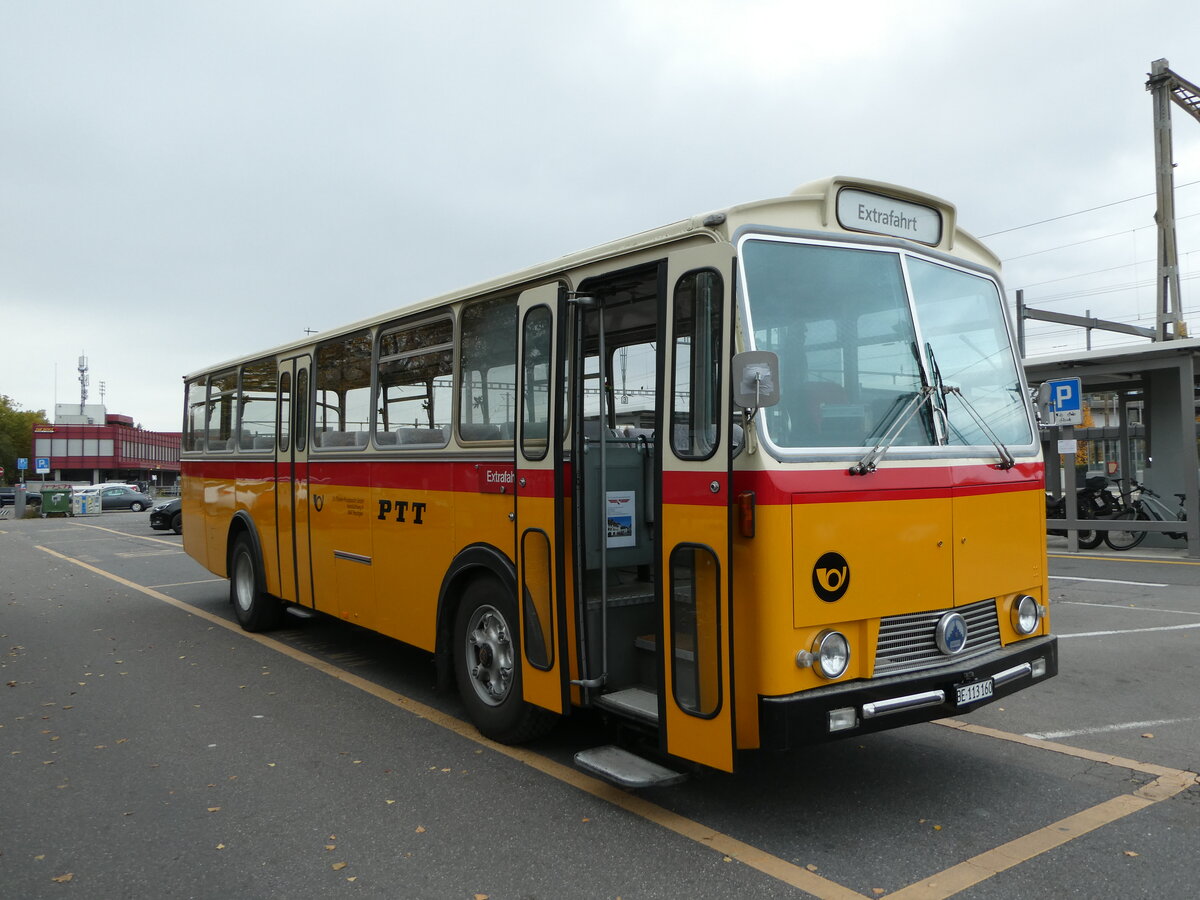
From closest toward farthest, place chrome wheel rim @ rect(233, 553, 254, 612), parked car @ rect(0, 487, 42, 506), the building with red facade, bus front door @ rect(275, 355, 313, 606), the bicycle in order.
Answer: bus front door @ rect(275, 355, 313, 606) < chrome wheel rim @ rect(233, 553, 254, 612) < the bicycle < parked car @ rect(0, 487, 42, 506) < the building with red facade

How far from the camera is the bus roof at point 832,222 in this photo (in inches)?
167

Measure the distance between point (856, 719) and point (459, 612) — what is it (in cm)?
285

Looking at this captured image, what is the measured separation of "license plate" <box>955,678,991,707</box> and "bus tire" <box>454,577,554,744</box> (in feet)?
7.50

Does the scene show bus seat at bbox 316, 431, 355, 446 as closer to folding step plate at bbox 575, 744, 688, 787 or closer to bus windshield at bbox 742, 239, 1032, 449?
folding step plate at bbox 575, 744, 688, 787

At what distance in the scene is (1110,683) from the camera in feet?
22.7

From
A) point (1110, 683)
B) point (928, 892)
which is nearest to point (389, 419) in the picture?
point (928, 892)

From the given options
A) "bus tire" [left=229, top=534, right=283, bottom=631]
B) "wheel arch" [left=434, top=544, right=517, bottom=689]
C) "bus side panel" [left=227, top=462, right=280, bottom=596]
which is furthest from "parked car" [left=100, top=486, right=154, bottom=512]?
"wheel arch" [left=434, top=544, right=517, bottom=689]

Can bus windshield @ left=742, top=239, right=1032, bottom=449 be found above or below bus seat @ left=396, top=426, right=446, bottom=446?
above

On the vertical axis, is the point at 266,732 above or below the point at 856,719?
below

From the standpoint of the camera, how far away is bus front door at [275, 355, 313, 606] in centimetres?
825

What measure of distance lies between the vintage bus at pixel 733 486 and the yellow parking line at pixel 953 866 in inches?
10.2

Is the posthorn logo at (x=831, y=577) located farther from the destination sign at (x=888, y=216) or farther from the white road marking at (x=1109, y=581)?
the white road marking at (x=1109, y=581)

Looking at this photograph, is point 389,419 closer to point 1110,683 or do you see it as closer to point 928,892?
point 928,892

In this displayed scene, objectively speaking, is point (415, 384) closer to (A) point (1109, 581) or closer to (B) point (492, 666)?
(B) point (492, 666)
